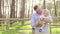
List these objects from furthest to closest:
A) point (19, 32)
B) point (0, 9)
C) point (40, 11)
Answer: point (0, 9)
point (19, 32)
point (40, 11)

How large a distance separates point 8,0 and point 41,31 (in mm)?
11272

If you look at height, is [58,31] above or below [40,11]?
below

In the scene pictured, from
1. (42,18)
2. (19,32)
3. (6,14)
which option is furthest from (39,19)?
(6,14)

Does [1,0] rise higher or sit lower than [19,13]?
higher

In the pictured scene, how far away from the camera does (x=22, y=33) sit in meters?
8.48

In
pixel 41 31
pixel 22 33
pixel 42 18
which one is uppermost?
pixel 42 18

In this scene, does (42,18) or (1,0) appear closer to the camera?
(42,18)

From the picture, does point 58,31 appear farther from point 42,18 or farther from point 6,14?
point 6,14

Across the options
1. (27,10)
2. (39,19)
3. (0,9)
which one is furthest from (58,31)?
(27,10)

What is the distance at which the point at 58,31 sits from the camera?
→ 8.77m

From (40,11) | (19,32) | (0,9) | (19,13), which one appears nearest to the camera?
(40,11)

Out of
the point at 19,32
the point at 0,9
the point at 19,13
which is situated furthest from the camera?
the point at 19,13

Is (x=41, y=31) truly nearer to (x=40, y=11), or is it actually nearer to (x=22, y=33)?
(x=40, y=11)

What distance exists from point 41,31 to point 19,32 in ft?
13.1
